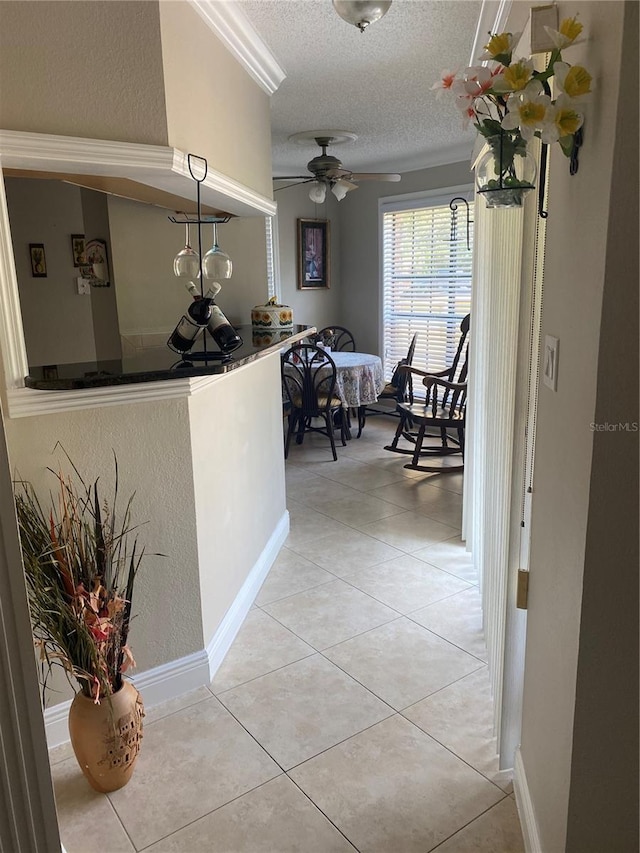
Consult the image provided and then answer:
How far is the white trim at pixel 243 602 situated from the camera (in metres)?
2.35

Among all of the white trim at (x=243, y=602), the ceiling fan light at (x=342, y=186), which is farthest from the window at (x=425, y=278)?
the white trim at (x=243, y=602)

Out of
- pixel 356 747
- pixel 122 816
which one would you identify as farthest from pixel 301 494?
pixel 122 816

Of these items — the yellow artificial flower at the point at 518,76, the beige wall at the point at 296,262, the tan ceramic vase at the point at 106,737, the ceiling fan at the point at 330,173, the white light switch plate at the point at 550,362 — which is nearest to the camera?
the yellow artificial flower at the point at 518,76

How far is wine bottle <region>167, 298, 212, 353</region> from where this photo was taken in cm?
209

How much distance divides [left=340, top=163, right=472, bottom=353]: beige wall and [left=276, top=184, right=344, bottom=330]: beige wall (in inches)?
2.9

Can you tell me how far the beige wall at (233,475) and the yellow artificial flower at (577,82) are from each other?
147cm

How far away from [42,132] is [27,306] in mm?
1620

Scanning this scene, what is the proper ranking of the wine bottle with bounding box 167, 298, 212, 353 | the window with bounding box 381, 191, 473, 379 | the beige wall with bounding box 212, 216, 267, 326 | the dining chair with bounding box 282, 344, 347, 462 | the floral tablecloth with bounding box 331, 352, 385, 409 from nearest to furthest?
the wine bottle with bounding box 167, 298, 212, 353 < the beige wall with bounding box 212, 216, 267, 326 < the dining chair with bounding box 282, 344, 347, 462 < the floral tablecloth with bounding box 331, 352, 385, 409 < the window with bounding box 381, 191, 473, 379

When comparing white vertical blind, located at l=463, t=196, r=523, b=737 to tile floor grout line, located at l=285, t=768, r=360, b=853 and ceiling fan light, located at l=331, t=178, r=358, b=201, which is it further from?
ceiling fan light, located at l=331, t=178, r=358, b=201

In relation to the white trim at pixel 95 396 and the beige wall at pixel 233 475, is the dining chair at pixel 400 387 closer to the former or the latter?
the beige wall at pixel 233 475

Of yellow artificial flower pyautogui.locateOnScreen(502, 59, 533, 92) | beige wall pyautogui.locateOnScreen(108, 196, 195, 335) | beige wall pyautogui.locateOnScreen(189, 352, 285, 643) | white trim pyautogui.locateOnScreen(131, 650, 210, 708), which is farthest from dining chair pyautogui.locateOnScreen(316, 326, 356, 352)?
yellow artificial flower pyautogui.locateOnScreen(502, 59, 533, 92)

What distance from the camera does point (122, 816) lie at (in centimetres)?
172

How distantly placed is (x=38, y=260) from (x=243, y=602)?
2011 mm

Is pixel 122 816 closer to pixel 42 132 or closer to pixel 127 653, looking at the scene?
pixel 127 653
